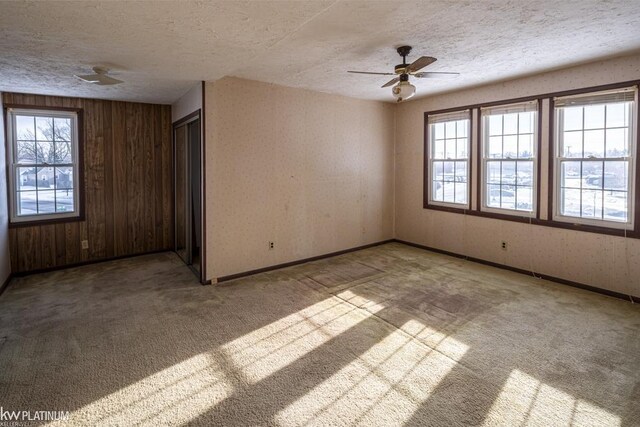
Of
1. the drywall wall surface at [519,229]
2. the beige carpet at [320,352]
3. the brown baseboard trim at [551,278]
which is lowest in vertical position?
the beige carpet at [320,352]

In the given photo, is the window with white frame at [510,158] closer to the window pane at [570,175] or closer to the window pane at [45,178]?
the window pane at [570,175]

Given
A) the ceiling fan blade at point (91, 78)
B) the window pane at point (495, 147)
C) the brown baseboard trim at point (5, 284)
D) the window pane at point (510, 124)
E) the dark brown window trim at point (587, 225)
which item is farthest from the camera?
the window pane at point (495, 147)

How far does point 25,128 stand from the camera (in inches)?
187

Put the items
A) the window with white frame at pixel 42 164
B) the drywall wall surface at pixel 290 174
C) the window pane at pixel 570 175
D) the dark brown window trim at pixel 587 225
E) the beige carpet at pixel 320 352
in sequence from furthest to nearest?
the window with white frame at pixel 42 164
the drywall wall surface at pixel 290 174
the window pane at pixel 570 175
the dark brown window trim at pixel 587 225
the beige carpet at pixel 320 352

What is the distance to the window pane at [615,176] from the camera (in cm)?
390

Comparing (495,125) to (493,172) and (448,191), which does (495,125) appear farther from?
(448,191)

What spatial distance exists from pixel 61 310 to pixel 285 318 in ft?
7.55

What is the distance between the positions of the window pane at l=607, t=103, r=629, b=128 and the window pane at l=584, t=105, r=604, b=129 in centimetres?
7

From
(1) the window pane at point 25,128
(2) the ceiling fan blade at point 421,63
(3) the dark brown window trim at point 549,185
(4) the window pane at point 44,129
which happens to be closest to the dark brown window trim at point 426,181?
(3) the dark brown window trim at point 549,185

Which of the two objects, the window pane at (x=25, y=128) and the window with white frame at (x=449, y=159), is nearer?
the window pane at (x=25, y=128)

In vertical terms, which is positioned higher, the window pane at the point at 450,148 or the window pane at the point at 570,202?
the window pane at the point at 450,148

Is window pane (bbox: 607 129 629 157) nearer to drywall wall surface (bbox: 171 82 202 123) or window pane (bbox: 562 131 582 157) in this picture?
window pane (bbox: 562 131 582 157)

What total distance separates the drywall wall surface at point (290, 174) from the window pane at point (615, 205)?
127 inches

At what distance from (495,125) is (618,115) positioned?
4.64 feet
